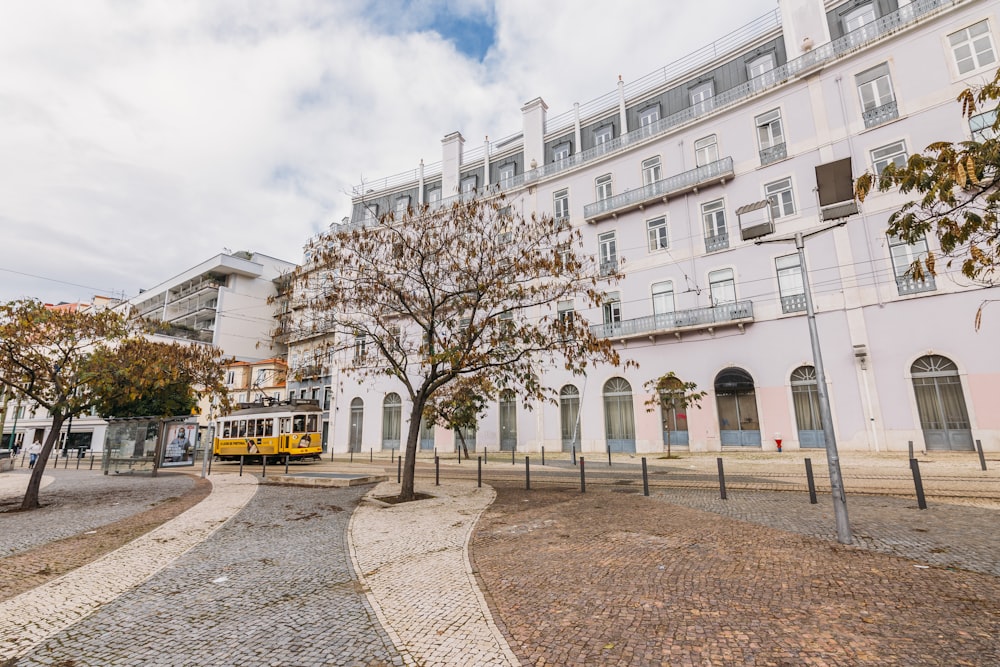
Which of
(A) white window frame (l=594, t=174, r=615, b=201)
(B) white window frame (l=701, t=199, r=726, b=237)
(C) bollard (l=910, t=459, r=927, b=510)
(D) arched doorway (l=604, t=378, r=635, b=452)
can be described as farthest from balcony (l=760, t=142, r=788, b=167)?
(C) bollard (l=910, t=459, r=927, b=510)

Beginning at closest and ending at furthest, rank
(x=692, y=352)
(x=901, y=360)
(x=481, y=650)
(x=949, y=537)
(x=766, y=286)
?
(x=481, y=650) < (x=949, y=537) < (x=901, y=360) < (x=766, y=286) < (x=692, y=352)

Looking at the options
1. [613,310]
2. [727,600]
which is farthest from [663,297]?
[727,600]

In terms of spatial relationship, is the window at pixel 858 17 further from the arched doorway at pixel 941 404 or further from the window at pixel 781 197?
the arched doorway at pixel 941 404

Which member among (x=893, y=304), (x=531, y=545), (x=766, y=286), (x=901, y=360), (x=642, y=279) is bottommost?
Answer: (x=531, y=545)

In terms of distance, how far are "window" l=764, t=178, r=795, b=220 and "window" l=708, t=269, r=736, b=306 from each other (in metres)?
3.27

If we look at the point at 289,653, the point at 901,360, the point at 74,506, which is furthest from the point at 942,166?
the point at 901,360

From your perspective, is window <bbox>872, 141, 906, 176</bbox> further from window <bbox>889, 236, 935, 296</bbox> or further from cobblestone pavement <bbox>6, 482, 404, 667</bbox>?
cobblestone pavement <bbox>6, 482, 404, 667</bbox>

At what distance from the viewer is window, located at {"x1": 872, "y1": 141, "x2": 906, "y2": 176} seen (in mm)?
19344

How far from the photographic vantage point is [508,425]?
28203 mm

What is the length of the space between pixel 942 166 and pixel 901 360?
18.8m

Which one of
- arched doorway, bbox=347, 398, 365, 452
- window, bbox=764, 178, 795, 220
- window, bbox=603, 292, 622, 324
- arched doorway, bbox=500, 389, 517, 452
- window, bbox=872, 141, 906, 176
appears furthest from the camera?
arched doorway, bbox=347, 398, 365, 452

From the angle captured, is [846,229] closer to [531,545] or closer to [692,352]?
[692,352]

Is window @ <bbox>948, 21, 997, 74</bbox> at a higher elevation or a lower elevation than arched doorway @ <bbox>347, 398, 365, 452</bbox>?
higher

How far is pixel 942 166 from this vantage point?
4.03 metres
